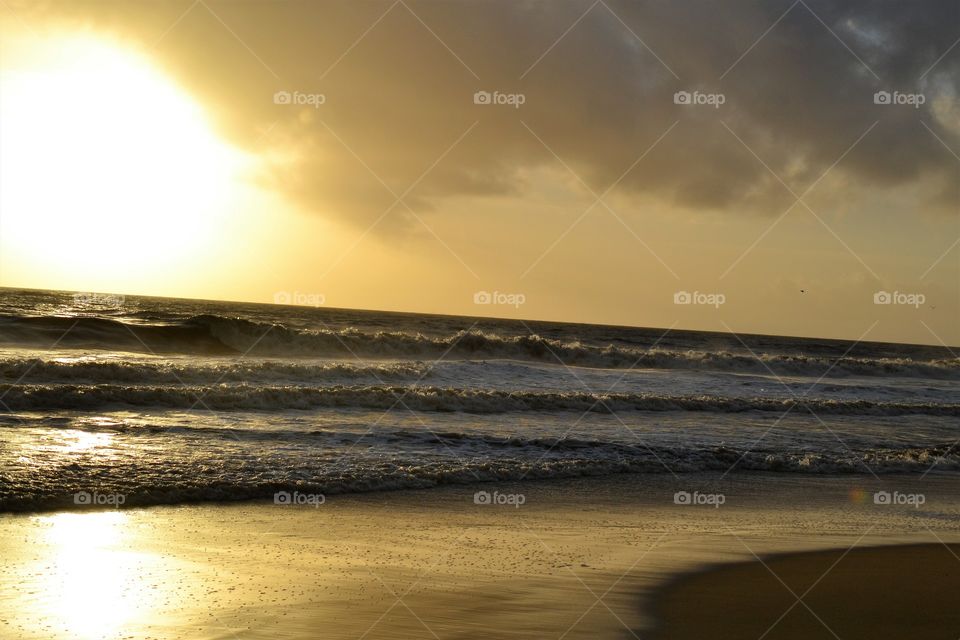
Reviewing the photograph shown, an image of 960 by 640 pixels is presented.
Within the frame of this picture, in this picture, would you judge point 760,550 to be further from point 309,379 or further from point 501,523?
point 309,379

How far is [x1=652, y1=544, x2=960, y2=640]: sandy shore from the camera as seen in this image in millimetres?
5500

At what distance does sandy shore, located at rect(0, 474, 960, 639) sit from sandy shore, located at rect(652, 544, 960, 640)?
10 centimetres

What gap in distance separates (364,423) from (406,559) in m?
8.86

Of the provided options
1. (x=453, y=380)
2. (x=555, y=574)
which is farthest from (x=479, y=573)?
(x=453, y=380)

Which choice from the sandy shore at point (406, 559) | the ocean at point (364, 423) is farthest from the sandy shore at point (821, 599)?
the ocean at point (364, 423)

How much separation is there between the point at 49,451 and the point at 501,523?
650 centimetres

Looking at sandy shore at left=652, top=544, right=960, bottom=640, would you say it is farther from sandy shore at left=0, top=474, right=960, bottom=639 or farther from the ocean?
the ocean

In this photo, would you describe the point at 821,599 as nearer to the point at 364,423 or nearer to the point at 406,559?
the point at 406,559

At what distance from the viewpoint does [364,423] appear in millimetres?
15641

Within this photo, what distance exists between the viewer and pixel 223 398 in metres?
17.5

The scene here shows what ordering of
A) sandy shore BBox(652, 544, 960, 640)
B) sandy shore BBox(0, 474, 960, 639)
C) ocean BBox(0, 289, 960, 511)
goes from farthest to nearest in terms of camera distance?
ocean BBox(0, 289, 960, 511) → sandy shore BBox(652, 544, 960, 640) → sandy shore BBox(0, 474, 960, 639)

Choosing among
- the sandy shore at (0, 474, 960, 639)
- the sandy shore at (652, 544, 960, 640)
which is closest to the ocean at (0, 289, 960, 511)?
the sandy shore at (0, 474, 960, 639)

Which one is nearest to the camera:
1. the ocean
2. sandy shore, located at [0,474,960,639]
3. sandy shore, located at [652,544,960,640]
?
sandy shore, located at [0,474,960,639]

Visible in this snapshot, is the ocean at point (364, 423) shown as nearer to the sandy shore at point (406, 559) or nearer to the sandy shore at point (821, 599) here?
the sandy shore at point (406, 559)
